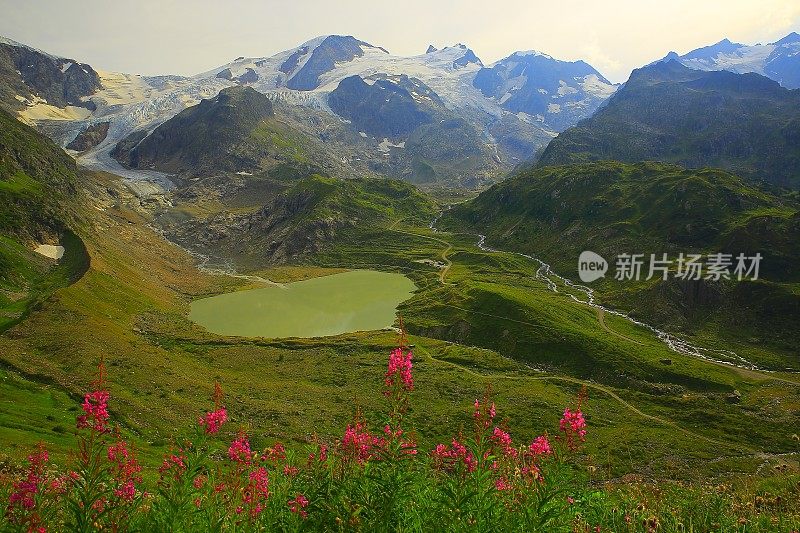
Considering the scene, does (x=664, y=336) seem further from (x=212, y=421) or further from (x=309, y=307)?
(x=212, y=421)

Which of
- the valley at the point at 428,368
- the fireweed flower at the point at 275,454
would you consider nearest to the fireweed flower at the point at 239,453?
the valley at the point at 428,368

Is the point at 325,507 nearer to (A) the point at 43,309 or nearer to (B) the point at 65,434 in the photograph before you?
(B) the point at 65,434

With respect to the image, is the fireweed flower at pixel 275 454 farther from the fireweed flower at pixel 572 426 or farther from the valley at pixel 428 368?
the fireweed flower at pixel 572 426

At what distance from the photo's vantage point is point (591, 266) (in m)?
146

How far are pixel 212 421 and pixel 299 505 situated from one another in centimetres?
230

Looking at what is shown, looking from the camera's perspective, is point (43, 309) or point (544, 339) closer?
point (43, 309)

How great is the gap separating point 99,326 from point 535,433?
230 ft

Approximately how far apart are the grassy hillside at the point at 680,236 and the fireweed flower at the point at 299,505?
10202 cm

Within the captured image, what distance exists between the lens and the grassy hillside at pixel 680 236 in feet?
329

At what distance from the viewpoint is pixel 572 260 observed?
506ft

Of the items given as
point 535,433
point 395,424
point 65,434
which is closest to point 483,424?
point 395,424

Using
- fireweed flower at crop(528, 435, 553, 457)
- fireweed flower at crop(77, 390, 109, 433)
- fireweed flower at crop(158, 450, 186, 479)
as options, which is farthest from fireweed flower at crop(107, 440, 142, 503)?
fireweed flower at crop(528, 435, 553, 457)

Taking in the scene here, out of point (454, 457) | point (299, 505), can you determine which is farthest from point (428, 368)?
point (299, 505)

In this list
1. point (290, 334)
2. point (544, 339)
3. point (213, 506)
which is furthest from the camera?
point (290, 334)
